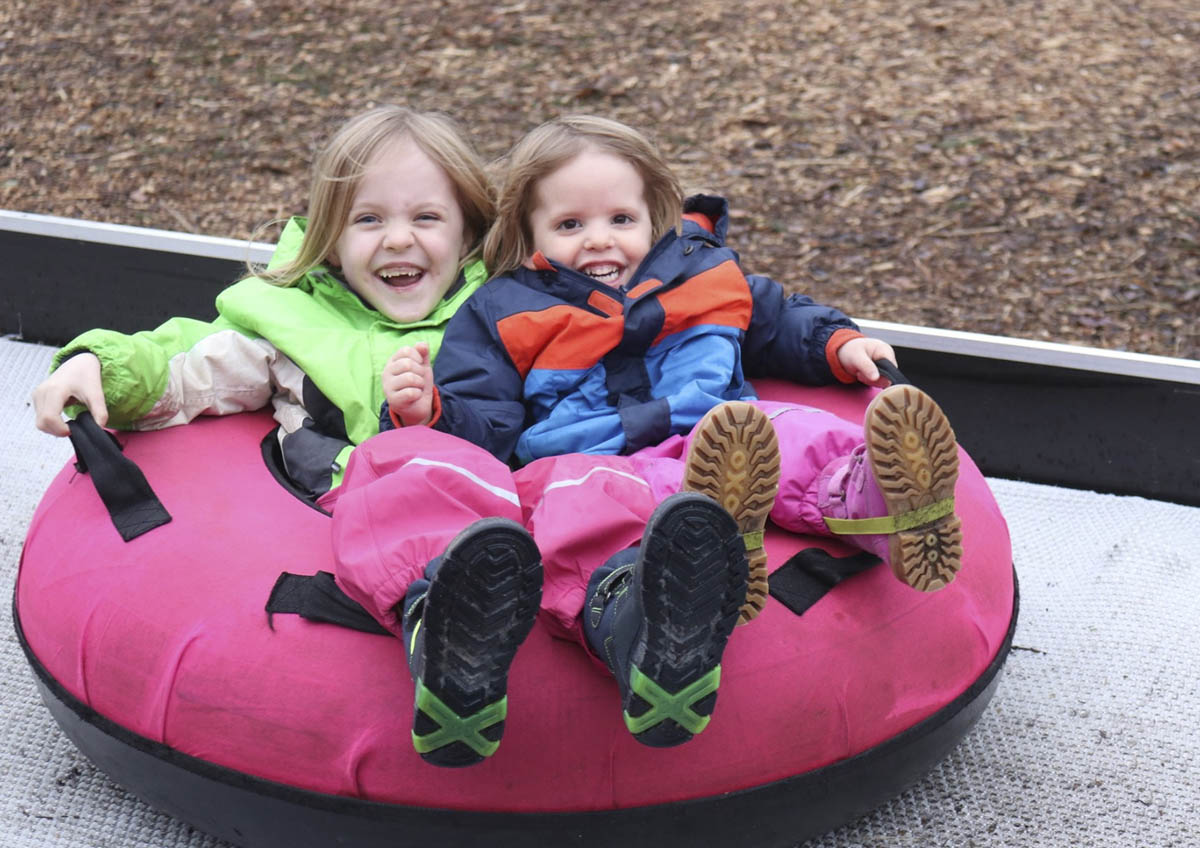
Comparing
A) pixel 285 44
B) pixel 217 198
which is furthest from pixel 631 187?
pixel 285 44

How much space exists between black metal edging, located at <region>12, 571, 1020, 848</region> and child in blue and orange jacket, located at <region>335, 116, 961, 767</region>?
28 cm

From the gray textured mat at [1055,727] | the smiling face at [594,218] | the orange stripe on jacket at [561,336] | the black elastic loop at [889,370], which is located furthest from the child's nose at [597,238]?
the gray textured mat at [1055,727]

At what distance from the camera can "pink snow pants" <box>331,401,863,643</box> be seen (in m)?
1.88

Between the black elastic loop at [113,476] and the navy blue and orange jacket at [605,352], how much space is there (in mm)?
543

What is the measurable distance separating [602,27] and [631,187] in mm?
3228

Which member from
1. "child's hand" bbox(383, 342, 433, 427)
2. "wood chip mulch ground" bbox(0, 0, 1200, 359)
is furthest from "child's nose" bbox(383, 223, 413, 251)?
"wood chip mulch ground" bbox(0, 0, 1200, 359)

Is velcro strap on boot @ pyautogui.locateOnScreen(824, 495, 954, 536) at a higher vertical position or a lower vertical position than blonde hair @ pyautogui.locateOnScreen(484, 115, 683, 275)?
lower

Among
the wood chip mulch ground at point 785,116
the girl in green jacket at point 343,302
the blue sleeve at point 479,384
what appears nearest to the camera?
the blue sleeve at point 479,384

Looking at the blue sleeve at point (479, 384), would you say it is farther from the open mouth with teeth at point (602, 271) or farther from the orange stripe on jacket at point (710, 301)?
the orange stripe on jacket at point (710, 301)

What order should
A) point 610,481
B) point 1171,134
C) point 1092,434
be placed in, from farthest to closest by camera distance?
point 1171,134 < point 1092,434 < point 610,481

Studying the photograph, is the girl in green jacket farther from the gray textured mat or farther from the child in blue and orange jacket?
the gray textured mat

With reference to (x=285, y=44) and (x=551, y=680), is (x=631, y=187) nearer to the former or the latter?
(x=551, y=680)

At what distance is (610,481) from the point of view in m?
2.02

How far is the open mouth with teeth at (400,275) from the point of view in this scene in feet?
8.54
